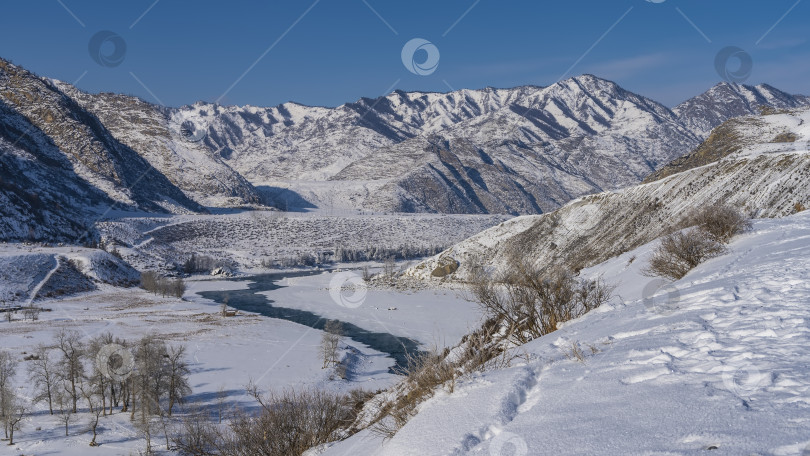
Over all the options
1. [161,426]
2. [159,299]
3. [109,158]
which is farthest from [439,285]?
[109,158]

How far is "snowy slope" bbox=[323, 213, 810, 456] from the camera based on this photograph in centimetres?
359

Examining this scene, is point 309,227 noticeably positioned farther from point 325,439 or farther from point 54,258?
point 325,439

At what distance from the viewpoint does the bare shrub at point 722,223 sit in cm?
1722

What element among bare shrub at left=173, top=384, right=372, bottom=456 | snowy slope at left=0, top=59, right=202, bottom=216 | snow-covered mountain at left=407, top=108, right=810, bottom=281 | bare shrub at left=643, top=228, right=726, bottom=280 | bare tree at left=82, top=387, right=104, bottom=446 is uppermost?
snowy slope at left=0, top=59, right=202, bottom=216

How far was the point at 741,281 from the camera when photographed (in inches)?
363

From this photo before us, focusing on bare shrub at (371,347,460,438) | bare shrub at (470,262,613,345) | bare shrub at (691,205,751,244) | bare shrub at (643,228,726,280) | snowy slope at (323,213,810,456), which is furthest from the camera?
bare shrub at (691,205,751,244)

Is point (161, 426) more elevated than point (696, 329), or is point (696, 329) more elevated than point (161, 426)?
point (696, 329)

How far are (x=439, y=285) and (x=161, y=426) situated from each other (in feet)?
170

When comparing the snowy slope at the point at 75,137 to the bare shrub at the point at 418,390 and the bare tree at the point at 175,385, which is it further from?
the bare shrub at the point at 418,390

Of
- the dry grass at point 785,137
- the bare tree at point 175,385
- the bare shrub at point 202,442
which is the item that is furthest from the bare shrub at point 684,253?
the dry grass at point 785,137

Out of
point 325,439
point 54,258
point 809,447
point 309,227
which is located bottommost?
point 325,439

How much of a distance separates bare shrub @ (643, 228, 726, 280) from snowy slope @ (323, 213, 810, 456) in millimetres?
7066

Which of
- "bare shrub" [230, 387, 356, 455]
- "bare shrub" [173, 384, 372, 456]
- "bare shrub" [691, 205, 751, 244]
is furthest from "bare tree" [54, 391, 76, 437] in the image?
"bare shrub" [691, 205, 751, 244]

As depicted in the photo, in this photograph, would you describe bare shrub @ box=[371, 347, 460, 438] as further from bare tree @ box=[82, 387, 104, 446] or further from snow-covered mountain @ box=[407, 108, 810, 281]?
snow-covered mountain @ box=[407, 108, 810, 281]
